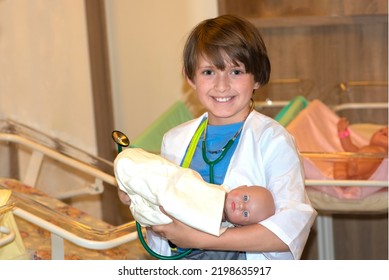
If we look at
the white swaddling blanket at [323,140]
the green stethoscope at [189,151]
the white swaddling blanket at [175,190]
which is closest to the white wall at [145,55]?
the white swaddling blanket at [323,140]

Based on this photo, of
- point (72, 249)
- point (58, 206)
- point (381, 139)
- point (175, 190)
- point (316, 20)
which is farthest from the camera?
point (316, 20)

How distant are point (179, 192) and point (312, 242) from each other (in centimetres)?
245

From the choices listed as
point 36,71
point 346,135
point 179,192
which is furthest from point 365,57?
point 179,192

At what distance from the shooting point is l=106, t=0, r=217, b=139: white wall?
14.2 ft

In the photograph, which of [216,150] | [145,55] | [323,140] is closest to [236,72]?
[216,150]

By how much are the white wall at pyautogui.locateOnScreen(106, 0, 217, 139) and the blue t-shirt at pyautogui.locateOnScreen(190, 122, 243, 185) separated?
1698mm

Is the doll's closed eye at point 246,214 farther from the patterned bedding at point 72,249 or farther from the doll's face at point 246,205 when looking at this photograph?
the patterned bedding at point 72,249

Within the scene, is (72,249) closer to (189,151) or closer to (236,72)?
(189,151)

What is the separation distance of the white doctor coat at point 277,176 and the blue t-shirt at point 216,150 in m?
0.03

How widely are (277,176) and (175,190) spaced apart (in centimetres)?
29

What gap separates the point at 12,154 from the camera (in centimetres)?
418

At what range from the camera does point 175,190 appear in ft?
7.50

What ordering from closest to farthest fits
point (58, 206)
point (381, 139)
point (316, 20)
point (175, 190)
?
point (175, 190) < point (58, 206) < point (381, 139) < point (316, 20)
